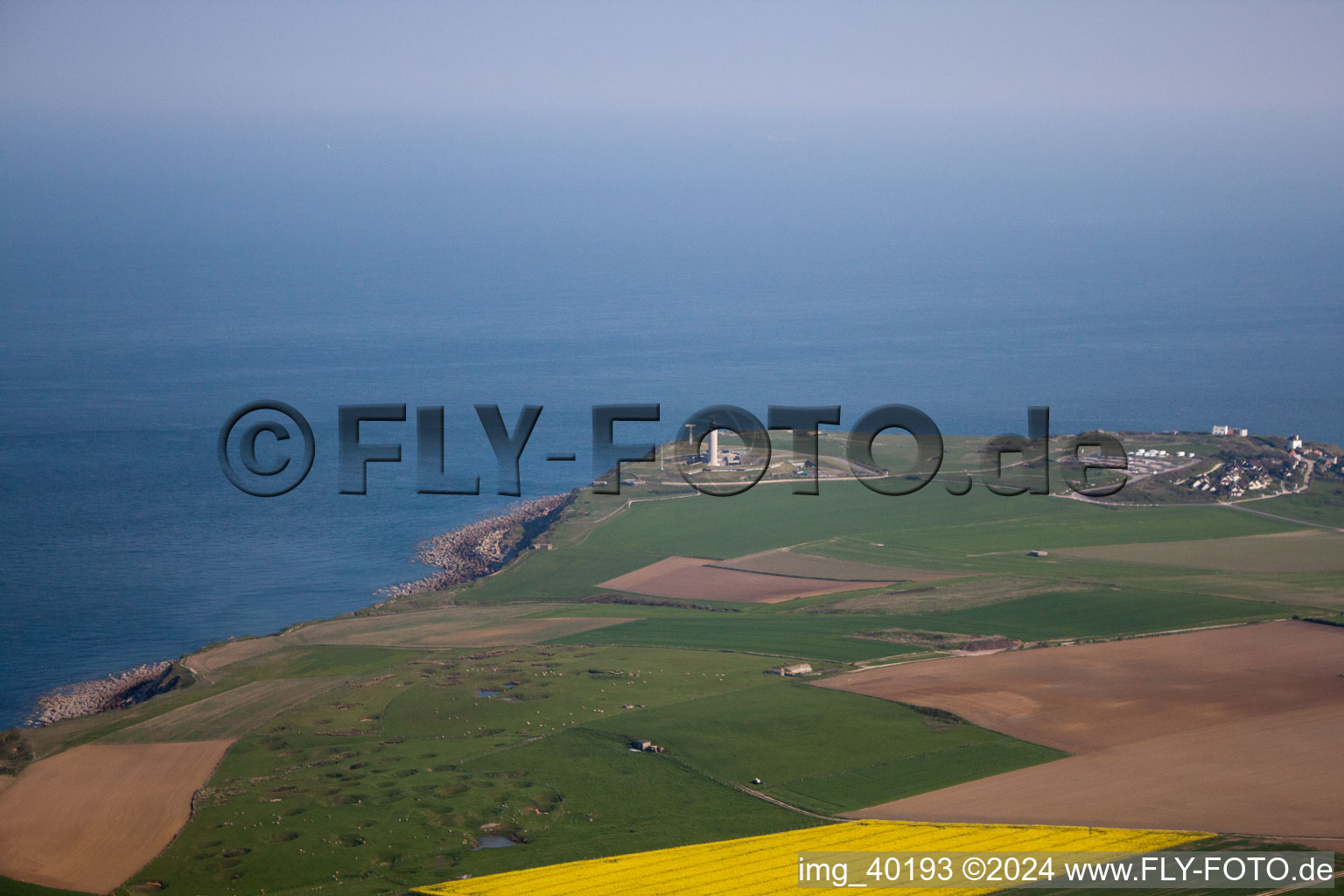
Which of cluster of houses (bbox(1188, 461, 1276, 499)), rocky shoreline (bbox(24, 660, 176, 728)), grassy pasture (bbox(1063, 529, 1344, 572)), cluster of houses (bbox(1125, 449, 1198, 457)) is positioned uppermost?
cluster of houses (bbox(1125, 449, 1198, 457))

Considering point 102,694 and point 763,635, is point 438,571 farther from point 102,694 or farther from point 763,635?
point 763,635

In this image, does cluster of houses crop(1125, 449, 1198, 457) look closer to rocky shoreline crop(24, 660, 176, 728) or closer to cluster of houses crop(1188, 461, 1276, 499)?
cluster of houses crop(1188, 461, 1276, 499)

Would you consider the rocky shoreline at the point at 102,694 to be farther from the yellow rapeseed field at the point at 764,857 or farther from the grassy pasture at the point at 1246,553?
the grassy pasture at the point at 1246,553

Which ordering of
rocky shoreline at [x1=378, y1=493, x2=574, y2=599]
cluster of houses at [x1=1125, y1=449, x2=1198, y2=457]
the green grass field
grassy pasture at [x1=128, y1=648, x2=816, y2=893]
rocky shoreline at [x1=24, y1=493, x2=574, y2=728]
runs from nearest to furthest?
1. grassy pasture at [x1=128, y1=648, x2=816, y2=893]
2. the green grass field
3. rocky shoreline at [x1=24, y1=493, x2=574, y2=728]
4. rocky shoreline at [x1=378, y1=493, x2=574, y2=599]
5. cluster of houses at [x1=1125, y1=449, x2=1198, y2=457]

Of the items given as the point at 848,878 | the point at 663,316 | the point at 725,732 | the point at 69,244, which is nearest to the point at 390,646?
the point at 725,732

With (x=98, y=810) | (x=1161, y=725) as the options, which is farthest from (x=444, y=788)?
(x=1161, y=725)

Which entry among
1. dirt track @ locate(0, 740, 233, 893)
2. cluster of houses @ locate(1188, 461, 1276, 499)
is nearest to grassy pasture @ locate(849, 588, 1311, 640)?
cluster of houses @ locate(1188, 461, 1276, 499)
